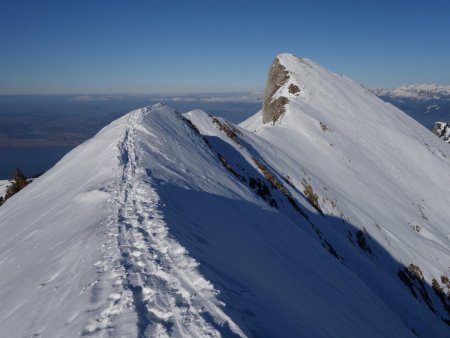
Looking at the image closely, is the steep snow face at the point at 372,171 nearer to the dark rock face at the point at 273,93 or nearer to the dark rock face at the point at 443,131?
the dark rock face at the point at 273,93

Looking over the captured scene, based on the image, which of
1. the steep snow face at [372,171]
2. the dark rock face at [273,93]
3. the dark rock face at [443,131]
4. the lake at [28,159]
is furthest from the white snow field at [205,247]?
the dark rock face at [443,131]

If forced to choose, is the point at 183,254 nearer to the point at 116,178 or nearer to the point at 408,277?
the point at 116,178

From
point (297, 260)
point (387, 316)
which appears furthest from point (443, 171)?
point (297, 260)

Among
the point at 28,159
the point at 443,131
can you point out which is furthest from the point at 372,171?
the point at 443,131

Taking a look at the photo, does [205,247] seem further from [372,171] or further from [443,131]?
[443,131]

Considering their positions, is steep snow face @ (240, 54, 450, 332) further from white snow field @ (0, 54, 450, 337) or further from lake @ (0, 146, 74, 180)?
lake @ (0, 146, 74, 180)

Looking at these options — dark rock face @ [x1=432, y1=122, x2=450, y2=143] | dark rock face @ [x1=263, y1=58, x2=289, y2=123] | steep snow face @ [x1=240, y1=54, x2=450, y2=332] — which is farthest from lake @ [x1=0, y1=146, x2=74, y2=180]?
dark rock face @ [x1=432, y1=122, x2=450, y2=143]
